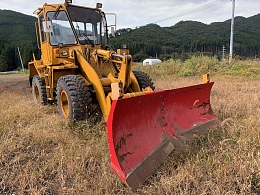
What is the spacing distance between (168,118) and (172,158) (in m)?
0.85

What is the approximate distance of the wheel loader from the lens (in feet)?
9.11

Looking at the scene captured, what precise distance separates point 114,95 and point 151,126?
92cm

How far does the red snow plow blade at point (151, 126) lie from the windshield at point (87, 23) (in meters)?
2.90

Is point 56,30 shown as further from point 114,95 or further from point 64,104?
point 114,95

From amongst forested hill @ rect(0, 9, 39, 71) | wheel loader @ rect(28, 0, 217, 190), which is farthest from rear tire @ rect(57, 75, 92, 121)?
forested hill @ rect(0, 9, 39, 71)

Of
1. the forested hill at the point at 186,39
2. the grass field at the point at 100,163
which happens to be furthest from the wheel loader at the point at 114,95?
the forested hill at the point at 186,39

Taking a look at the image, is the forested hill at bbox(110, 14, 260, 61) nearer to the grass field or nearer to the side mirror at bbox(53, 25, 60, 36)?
the side mirror at bbox(53, 25, 60, 36)

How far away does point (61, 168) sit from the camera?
289 centimetres

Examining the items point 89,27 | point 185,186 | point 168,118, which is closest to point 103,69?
point 89,27

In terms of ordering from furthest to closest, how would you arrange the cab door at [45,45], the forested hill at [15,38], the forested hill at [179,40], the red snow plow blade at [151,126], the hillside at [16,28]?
the hillside at [16,28] → the forested hill at [15,38] → the forested hill at [179,40] → the cab door at [45,45] → the red snow plow blade at [151,126]

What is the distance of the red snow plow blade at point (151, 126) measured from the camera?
106 inches

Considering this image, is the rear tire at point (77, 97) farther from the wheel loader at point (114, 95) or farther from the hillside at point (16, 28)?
the hillside at point (16, 28)

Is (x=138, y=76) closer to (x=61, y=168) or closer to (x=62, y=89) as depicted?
(x=62, y=89)

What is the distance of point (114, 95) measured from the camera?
8.89ft
